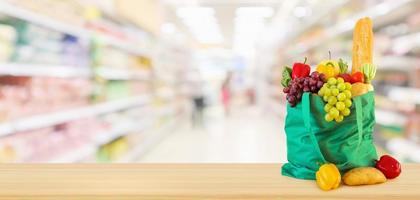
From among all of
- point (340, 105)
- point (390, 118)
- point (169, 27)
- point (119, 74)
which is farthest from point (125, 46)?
point (169, 27)

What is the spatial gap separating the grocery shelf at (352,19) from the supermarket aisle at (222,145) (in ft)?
6.50

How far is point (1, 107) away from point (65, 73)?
40.6 inches

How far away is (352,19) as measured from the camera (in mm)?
5289

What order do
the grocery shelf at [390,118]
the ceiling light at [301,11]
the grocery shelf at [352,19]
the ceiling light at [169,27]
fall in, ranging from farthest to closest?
the ceiling light at [169,27] → the ceiling light at [301,11] → the grocery shelf at [390,118] → the grocery shelf at [352,19]

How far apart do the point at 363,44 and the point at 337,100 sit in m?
0.29

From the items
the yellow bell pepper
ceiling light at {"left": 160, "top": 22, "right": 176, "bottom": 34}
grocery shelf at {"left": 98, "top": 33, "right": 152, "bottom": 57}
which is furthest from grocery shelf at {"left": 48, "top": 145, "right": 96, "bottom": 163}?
ceiling light at {"left": 160, "top": 22, "right": 176, "bottom": 34}

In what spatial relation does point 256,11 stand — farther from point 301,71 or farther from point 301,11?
point 301,71

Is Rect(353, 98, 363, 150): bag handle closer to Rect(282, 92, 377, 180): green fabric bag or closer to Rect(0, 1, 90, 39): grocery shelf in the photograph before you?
Rect(282, 92, 377, 180): green fabric bag

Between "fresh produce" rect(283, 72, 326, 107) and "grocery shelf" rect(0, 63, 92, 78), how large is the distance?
80.4 inches

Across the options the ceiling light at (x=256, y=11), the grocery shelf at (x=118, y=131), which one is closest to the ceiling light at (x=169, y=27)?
the ceiling light at (x=256, y=11)

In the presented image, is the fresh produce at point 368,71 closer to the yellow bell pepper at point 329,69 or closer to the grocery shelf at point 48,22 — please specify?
the yellow bell pepper at point 329,69

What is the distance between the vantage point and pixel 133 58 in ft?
22.7

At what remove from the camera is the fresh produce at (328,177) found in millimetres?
1203

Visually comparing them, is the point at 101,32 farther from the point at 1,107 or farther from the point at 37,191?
the point at 37,191
